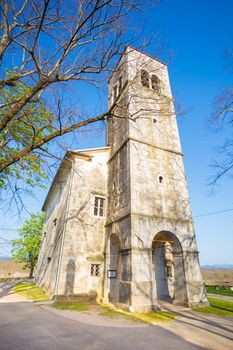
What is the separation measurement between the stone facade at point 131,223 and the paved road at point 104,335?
8.90 feet

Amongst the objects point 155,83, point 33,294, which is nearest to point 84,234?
point 33,294

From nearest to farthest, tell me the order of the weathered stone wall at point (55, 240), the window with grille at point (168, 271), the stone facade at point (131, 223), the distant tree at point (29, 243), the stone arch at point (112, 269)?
the stone facade at point (131, 223) → the stone arch at point (112, 269) → the weathered stone wall at point (55, 240) → the window with grille at point (168, 271) → the distant tree at point (29, 243)

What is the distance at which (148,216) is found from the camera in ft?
36.4

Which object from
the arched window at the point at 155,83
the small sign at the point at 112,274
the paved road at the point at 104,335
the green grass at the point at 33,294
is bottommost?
the paved road at the point at 104,335

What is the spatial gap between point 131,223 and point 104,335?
208 inches

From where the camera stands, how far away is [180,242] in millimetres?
11344

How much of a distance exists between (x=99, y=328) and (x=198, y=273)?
6.89 meters

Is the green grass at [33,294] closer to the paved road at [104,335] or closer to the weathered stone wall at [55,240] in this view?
the weathered stone wall at [55,240]

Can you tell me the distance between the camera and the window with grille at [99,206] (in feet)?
46.5

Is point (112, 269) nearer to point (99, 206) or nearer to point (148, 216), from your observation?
point (99, 206)

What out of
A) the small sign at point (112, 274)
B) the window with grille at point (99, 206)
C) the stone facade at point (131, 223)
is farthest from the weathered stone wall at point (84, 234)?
the small sign at point (112, 274)

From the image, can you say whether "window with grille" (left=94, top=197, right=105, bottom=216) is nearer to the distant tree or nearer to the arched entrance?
the arched entrance

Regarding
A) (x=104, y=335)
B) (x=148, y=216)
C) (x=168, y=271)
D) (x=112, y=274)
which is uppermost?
(x=148, y=216)

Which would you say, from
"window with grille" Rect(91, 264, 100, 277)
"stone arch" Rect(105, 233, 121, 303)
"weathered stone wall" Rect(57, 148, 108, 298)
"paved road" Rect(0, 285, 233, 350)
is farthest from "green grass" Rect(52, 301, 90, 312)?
"stone arch" Rect(105, 233, 121, 303)
